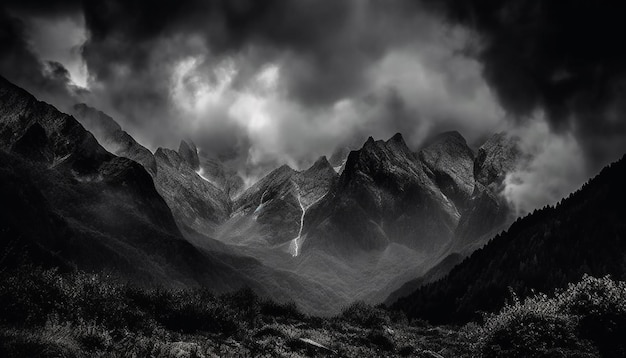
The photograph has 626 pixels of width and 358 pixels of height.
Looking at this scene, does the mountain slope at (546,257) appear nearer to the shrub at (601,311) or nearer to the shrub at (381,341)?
the shrub at (381,341)

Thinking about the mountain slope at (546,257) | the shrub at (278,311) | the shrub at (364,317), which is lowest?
the shrub at (278,311)

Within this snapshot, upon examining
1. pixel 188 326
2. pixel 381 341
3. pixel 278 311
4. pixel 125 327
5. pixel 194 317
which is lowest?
pixel 125 327

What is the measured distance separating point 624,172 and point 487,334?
128125 millimetres

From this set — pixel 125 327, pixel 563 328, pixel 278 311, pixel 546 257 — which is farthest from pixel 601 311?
pixel 546 257

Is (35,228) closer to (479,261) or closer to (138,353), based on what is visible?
(479,261)

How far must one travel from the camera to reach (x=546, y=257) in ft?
346

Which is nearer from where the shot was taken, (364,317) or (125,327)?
(125,327)

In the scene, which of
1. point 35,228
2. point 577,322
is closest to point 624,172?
point 577,322

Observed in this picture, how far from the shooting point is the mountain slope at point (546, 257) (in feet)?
311

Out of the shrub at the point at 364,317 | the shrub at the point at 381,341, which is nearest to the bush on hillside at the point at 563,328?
the shrub at the point at 381,341

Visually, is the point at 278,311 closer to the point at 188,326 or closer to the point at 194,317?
the point at 194,317

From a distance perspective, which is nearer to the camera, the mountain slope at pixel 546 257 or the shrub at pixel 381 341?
the shrub at pixel 381 341

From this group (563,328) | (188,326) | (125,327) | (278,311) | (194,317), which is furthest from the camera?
(278,311)

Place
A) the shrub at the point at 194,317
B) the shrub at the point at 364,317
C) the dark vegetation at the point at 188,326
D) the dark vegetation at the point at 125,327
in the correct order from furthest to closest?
the shrub at the point at 364,317, the shrub at the point at 194,317, the dark vegetation at the point at 188,326, the dark vegetation at the point at 125,327
